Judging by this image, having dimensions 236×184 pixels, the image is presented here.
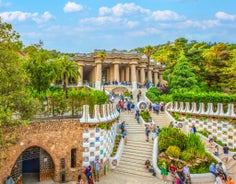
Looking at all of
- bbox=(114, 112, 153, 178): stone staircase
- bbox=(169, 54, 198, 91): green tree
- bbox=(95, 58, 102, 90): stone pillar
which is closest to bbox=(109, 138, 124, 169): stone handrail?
bbox=(114, 112, 153, 178): stone staircase

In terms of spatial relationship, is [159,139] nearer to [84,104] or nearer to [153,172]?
[153,172]

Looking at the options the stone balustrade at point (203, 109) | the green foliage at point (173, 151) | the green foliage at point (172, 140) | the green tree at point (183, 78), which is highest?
the green tree at point (183, 78)

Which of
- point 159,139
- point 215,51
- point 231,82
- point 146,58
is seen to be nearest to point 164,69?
point 146,58

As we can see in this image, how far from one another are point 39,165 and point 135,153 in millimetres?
7792

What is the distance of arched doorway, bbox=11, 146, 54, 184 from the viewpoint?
14.8m

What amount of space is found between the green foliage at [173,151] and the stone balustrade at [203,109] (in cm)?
765

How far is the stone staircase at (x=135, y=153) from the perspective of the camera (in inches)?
676

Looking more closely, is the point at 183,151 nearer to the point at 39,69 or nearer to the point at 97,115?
the point at 97,115

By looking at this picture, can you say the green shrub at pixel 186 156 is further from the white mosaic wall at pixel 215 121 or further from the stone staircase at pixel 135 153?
the white mosaic wall at pixel 215 121

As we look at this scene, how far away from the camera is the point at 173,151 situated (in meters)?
17.5

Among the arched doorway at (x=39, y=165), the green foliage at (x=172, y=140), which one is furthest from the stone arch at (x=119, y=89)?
the arched doorway at (x=39, y=165)

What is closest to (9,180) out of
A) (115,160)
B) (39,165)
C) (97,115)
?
(39,165)

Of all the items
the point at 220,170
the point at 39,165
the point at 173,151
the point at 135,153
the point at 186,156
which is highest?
the point at 173,151

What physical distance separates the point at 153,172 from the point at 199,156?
151 inches
